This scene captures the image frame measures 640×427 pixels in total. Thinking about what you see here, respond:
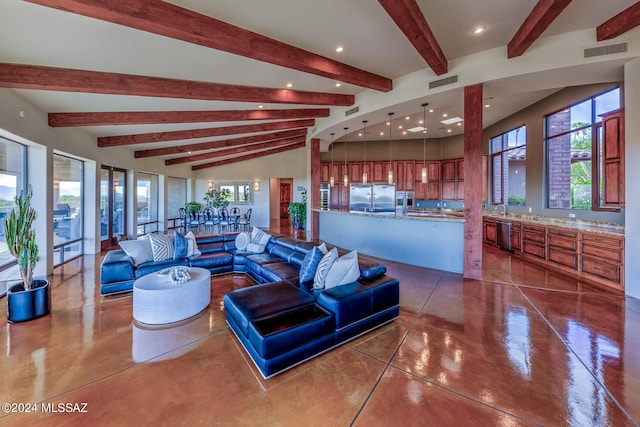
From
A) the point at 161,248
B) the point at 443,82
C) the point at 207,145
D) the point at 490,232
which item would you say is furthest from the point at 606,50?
the point at 207,145

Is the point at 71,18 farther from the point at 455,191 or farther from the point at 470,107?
the point at 455,191

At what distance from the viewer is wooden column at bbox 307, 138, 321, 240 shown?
821 cm

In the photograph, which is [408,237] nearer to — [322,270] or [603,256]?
[603,256]

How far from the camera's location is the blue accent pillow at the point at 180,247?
4.38m

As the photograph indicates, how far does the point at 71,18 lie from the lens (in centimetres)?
255

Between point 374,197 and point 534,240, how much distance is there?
14.9ft

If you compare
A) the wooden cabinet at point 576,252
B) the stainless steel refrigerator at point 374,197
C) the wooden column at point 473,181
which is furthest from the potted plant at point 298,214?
the wooden cabinet at point 576,252

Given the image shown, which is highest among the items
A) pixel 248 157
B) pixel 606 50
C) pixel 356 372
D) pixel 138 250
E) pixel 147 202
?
pixel 248 157

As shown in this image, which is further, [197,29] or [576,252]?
[576,252]

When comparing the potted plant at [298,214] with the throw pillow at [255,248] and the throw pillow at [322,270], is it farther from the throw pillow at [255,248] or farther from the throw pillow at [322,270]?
the throw pillow at [322,270]

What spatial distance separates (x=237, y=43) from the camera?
3029 millimetres

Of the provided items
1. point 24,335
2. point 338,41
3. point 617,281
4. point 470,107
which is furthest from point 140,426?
point 617,281

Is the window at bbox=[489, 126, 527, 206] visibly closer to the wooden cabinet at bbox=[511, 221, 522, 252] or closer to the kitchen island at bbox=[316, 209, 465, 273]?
the wooden cabinet at bbox=[511, 221, 522, 252]

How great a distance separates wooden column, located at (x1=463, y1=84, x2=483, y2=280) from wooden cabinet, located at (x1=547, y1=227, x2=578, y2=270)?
1703 mm
